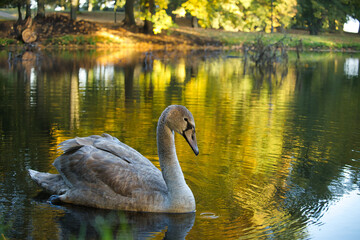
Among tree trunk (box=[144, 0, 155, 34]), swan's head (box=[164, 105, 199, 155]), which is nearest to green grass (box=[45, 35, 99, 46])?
tree trunk (box=[144, 0, 155, 34])

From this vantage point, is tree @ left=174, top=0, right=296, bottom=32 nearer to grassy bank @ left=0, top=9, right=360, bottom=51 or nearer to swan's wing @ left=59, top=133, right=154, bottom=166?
grassy bank @ left=0, top=9, right=360, bottom=51

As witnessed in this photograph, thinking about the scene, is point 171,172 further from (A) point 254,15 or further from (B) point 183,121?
(A) point 254,15

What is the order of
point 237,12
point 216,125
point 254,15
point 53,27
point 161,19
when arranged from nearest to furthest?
point 216,125 → point 161,19 → point 237,12 → point 53,27 → point 254,15

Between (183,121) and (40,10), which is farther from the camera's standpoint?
(40,10)

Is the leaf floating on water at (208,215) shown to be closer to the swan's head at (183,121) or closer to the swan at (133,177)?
the swan at (133,177)

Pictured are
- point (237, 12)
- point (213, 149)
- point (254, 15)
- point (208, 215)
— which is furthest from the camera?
point (254, 15)

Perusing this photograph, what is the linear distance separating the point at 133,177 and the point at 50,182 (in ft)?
4.52

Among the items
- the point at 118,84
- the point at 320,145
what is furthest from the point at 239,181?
the point at 118,84

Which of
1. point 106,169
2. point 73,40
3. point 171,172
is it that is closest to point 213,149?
A: point 171,172

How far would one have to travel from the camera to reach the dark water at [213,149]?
251 inches

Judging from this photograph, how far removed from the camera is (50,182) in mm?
7418

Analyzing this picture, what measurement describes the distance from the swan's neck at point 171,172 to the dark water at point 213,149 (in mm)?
239

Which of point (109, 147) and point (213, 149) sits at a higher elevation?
point (109, 147)

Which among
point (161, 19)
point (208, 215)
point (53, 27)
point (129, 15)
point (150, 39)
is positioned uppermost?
point (129, 15)
